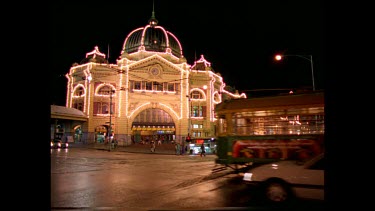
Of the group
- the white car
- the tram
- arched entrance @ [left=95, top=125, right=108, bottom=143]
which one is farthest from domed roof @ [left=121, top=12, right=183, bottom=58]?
the white car

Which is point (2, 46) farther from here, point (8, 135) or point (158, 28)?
point (158, 28)

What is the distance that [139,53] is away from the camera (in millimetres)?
58875

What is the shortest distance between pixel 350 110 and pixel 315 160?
15.4 ft

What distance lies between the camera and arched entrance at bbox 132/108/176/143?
5672cm

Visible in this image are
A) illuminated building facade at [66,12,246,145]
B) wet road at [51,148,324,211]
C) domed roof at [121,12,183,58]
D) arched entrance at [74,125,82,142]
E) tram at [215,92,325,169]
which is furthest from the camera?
domed roof at [121,12,183,58]

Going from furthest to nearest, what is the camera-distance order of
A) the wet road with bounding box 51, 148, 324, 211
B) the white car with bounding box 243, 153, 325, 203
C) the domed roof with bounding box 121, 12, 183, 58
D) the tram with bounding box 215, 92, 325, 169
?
1. the domed roof with bounding box 121, 12, 183, 58
2. the tram with bounding box 215, 92, 325, 169
3. the wet road with bounding box 51, 148, 324, 211
4. the white car with bounding box 243, 153, 325, 203

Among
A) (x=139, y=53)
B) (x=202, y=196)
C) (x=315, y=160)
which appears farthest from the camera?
(x=139, y=53)

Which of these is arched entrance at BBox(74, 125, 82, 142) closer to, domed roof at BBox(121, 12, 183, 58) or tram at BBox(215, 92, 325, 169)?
domed roof at BBox(121, 12, 183, 58)

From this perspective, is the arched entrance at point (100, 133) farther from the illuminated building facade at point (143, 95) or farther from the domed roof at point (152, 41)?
the domed roof at point (152, 41)

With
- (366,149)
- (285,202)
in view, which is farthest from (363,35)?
(285,202)

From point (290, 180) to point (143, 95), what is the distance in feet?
162

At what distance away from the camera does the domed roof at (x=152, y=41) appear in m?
61.2

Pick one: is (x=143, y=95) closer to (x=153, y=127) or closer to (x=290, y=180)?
(x=153, y=127)

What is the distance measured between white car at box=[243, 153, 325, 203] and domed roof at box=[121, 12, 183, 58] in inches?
2086
